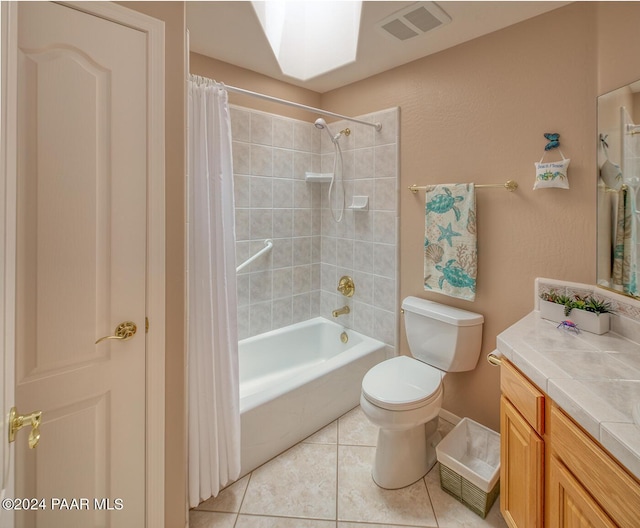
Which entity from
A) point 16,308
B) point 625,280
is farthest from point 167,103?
point 625,280

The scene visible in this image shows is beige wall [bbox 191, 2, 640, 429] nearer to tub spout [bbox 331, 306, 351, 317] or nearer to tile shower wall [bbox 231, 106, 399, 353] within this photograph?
tile shower wall [bbox 231, 106, 399, 353]

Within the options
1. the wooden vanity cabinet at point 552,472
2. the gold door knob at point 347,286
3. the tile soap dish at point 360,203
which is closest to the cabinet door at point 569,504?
the wooden vanity cabinet at point 552,472

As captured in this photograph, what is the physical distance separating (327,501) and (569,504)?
41.5 inches

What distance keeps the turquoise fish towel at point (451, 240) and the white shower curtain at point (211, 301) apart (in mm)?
1251

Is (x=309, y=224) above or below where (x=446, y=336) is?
above

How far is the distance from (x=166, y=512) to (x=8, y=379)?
87 centimetres

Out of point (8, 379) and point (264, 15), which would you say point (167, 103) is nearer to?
point (8, 379)

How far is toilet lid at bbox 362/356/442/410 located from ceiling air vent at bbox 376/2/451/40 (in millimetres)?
1900

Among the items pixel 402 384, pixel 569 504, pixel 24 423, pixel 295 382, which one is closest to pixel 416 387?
pixel 402 384

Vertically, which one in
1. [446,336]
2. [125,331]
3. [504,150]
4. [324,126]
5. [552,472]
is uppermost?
[324,126]

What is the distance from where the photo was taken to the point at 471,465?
5.56 feet

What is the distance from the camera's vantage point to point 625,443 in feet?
2.31

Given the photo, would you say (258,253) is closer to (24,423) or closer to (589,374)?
(24,423)

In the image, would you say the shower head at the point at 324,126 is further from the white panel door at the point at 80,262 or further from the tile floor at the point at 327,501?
the tile floor at the point at 327,501
